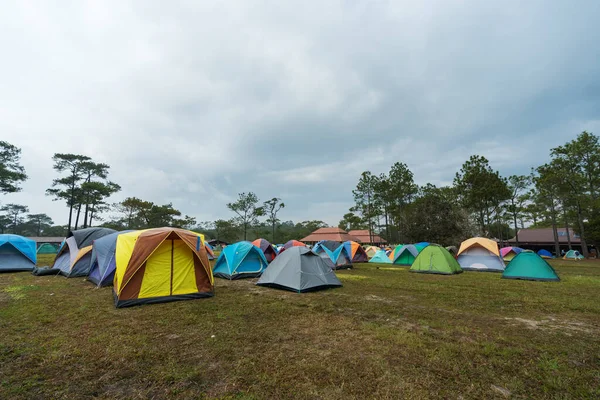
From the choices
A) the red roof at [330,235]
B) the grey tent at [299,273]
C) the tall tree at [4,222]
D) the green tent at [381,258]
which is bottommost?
the green tent at [381,258]

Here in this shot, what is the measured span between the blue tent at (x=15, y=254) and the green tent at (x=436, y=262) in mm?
19715

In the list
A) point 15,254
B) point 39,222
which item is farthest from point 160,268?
point 39,222

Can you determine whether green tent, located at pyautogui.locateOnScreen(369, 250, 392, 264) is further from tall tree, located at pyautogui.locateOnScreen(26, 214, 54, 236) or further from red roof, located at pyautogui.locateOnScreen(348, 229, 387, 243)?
→ tall tree, located at pyautogui.locateOnScreen(26, 214, 54, 236)

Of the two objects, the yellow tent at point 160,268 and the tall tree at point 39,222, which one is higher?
the tall tree at point 39,222

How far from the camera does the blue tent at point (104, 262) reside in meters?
8.75

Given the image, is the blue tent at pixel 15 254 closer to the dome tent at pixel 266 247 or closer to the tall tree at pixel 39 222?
the dome tent at pixel 266 247

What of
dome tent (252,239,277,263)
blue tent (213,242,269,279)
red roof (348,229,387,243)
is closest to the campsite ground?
blue tent (213,242,269,279)

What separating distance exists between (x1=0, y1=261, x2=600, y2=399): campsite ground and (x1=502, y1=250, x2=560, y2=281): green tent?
Result: 463cm

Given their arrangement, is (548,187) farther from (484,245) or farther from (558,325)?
(558,325)

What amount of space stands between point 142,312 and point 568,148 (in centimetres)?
4286

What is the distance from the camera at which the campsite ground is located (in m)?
2.93

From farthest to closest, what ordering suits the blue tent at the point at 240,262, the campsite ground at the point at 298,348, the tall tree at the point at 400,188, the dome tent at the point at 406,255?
the tall tree at the point at 400,188, the dome tent at the point at 406,255, the blue tent at the point at 240,262, the campsite ground at the point at 298,348

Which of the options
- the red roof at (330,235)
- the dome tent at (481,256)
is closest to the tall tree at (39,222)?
the red roof at (330,235)

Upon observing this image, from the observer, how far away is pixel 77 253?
11078mm
